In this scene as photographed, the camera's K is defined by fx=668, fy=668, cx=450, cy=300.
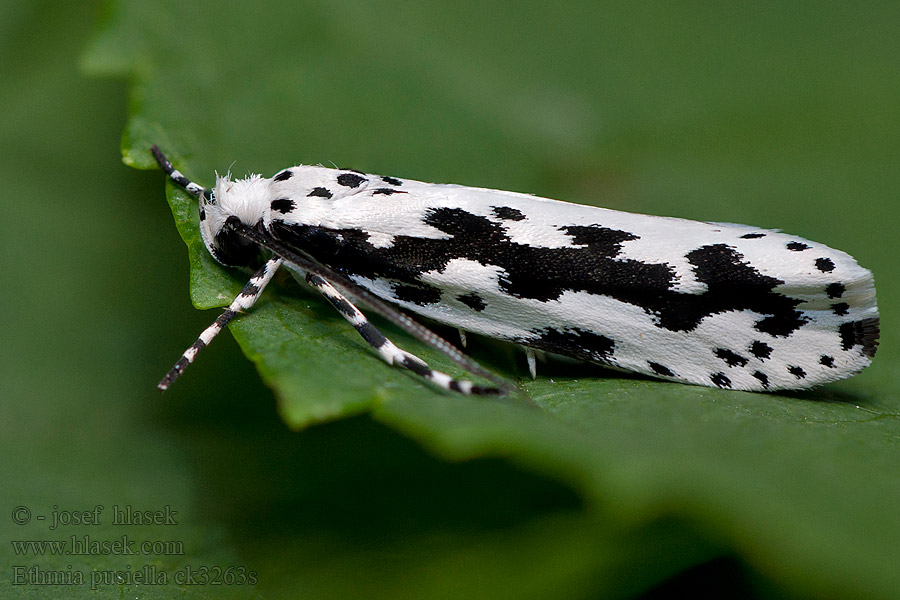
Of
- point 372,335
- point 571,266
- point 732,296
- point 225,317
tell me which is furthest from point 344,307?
point 732,296

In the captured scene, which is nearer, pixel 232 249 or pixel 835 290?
pixel 835 290

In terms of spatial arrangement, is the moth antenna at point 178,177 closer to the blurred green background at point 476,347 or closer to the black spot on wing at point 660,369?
the blurred green background at point 476,347

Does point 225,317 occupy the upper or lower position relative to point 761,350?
lower

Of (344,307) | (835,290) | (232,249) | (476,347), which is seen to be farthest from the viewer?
(476,347)

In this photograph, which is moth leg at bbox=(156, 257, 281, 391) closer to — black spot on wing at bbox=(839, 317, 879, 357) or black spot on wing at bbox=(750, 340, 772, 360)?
black spot on wing at bbox=(750, 340, 772, 360)

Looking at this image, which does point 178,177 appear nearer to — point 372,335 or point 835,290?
point 372,335

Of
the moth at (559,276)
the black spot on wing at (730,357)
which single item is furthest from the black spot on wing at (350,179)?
the black spot on wing at (730,357)

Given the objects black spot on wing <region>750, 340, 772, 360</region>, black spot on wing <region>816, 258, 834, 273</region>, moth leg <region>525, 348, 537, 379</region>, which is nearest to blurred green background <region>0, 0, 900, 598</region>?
moth leg <region>525, 348, 537, 379</region>
